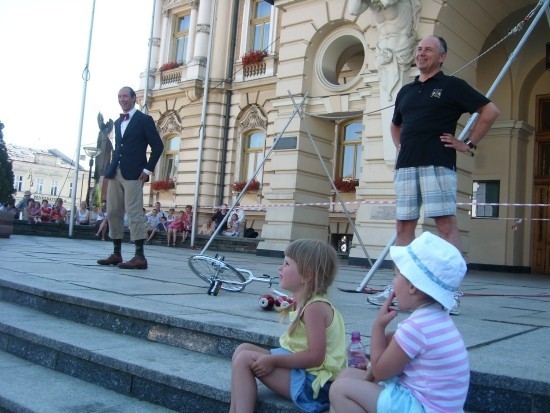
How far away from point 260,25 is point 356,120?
718cm

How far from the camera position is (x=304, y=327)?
288 centimetres

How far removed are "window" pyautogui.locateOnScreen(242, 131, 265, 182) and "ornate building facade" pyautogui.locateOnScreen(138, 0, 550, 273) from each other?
2.0 inches

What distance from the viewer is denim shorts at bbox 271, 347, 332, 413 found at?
2.69 m

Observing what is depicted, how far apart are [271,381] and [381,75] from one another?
9.92 meters

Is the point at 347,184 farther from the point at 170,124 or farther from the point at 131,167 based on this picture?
the point at 131,167

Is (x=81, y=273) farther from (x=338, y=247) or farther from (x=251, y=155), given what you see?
(x=251, y=155)

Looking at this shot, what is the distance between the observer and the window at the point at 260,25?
23.5m

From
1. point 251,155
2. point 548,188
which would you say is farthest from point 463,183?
point 251,155

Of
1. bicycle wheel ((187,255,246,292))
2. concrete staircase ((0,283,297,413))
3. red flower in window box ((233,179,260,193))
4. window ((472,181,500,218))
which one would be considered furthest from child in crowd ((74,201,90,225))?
concrete staircase ((0,283,297,413))

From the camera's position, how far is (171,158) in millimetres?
25812

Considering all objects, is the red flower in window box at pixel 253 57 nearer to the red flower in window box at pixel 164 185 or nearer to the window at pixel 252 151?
the window at pixel 252 151

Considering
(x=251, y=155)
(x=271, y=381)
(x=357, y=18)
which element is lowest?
(x=271, y=381)

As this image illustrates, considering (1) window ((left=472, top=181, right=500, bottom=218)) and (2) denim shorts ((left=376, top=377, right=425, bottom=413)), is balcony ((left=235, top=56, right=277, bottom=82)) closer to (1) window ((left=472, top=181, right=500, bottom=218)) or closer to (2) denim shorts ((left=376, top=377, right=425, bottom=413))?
(1) window ((left=472, top=181, right=500, bottom=218))

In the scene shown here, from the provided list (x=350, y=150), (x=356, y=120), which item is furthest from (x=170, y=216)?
(x=356, y=120)
